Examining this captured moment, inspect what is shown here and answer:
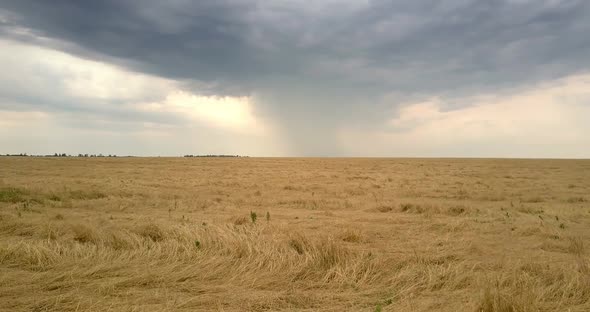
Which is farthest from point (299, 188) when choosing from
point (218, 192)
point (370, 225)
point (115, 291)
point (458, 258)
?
point (115, 291)

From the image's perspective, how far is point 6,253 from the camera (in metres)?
7.50

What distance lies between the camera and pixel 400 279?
6.64 meters

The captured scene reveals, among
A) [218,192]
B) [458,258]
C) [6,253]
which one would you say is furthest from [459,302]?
[218,192]

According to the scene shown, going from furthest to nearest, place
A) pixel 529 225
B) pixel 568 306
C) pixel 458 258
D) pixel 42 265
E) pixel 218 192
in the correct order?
pixel 218 192, pixel 529 225, pixel 458 258, pixel 42 265, pixel 568 306

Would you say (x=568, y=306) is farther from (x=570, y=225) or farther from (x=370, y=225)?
(x=570, y=225)

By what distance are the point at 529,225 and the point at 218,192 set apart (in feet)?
56.8

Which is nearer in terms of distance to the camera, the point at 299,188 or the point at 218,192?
the point at 218,192

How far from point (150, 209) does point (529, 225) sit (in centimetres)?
1400

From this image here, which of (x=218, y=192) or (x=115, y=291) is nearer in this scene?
(x=115, y=291)

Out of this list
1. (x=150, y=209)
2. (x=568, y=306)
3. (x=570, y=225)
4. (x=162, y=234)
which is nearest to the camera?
(x=568, y=306)

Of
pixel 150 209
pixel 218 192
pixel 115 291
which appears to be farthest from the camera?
pixel 218 192

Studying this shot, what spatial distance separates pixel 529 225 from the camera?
12305 millimetres

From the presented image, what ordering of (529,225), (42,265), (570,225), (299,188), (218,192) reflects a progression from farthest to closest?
1. (299,188)
2. (218,192)
3. (570,225)
4. (529,225)
5. (42,265)

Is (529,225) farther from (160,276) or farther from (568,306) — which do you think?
(160,276)
